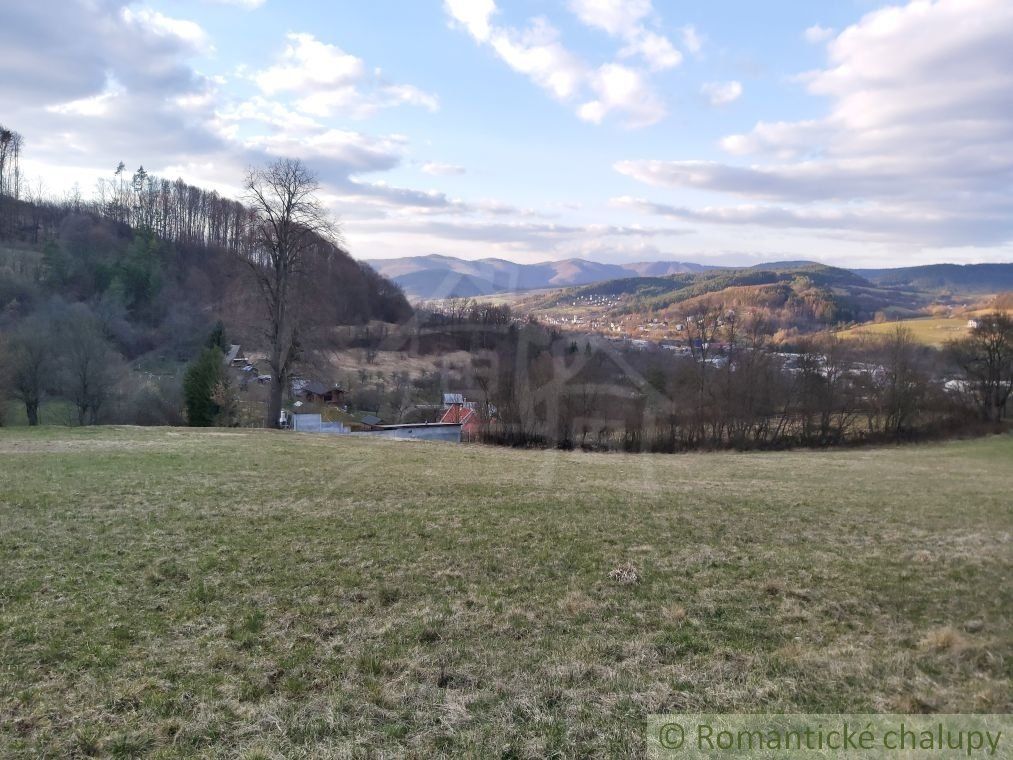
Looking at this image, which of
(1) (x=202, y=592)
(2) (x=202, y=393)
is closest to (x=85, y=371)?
(2) (x=202, y=393)

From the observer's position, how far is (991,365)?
1818 inches

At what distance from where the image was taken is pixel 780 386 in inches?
1662

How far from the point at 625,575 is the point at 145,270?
80493 mm

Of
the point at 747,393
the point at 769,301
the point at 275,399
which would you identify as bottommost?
the point at 275,399

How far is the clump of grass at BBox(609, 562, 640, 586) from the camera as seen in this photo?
24.7 feet

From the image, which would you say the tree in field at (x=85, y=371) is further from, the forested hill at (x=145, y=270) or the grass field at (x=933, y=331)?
the grass field at (x=933, y=331)

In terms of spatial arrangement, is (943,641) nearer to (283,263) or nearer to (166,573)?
(166,573)

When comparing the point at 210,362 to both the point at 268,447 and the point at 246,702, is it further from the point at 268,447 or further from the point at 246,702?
the point at 246,702

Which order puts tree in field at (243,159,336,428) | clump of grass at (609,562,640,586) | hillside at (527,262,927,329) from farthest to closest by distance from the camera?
hillside at (527,262,927,329) → tree in field at (243,159,336,428) → clump of grass at (609,562,640,586)

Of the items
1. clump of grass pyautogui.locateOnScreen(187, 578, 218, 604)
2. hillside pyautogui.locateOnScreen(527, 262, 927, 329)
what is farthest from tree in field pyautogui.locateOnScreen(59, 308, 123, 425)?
hillside pyautogui.locateOnScreen(527, 262, 927, 329)

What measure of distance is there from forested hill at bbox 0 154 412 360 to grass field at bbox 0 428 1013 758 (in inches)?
863

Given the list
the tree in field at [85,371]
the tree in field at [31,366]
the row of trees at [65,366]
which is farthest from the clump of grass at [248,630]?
the tree in field at [85,371]

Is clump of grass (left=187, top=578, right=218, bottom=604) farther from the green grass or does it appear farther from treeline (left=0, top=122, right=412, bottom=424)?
the green grass

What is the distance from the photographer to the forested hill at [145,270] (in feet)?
186
